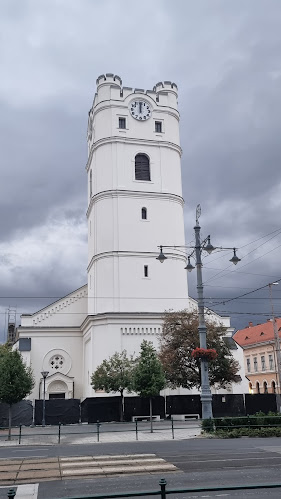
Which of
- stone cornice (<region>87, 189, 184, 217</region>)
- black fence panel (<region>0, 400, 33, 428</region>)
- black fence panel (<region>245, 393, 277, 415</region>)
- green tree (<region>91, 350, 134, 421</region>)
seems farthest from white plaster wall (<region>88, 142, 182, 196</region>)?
black fence panel (<region>0, 400, 33, 428</region>)

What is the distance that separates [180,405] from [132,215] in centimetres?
1685

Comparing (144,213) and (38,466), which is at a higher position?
(144,213)

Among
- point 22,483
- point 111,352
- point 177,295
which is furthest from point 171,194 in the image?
point 22,483

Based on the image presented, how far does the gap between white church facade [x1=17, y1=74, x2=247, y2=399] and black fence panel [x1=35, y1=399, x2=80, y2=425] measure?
2851 millimetres

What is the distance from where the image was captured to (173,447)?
20.4 m

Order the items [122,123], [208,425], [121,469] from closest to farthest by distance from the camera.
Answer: [121,469] < [208,425] < [122,123]

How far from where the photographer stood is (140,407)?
39688 millimetres

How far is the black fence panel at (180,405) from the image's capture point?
4075 cm

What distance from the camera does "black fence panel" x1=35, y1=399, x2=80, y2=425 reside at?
40125mm

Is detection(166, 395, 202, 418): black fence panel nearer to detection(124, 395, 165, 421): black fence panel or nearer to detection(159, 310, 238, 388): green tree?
detection(124, 395, 165, 421): black fence panel

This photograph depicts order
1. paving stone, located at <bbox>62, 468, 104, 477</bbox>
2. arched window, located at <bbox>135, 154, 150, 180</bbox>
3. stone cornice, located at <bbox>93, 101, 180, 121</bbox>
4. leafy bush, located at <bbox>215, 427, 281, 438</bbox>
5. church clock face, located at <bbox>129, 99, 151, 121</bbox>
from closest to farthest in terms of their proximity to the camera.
A: paving stone, located at <bbox>62, 468, 104, 477</bbox> → leafy bush, located at <bbox>215, 427, 281, 438</bbox> → arched window, located at <bbox>135, 154, 150, 180</bbox> → stone cornice, located at <bbox>93, 101, 180, 121</bbox> → church clock face, located at <bbox>129, 99, 151, 121</bbox>

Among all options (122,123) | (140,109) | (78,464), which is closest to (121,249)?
(122,123)

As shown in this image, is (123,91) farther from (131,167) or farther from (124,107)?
(131,167)

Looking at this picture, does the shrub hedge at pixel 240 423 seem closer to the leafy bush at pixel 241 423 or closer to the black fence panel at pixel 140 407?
the leafy bush at pixel 241 423
